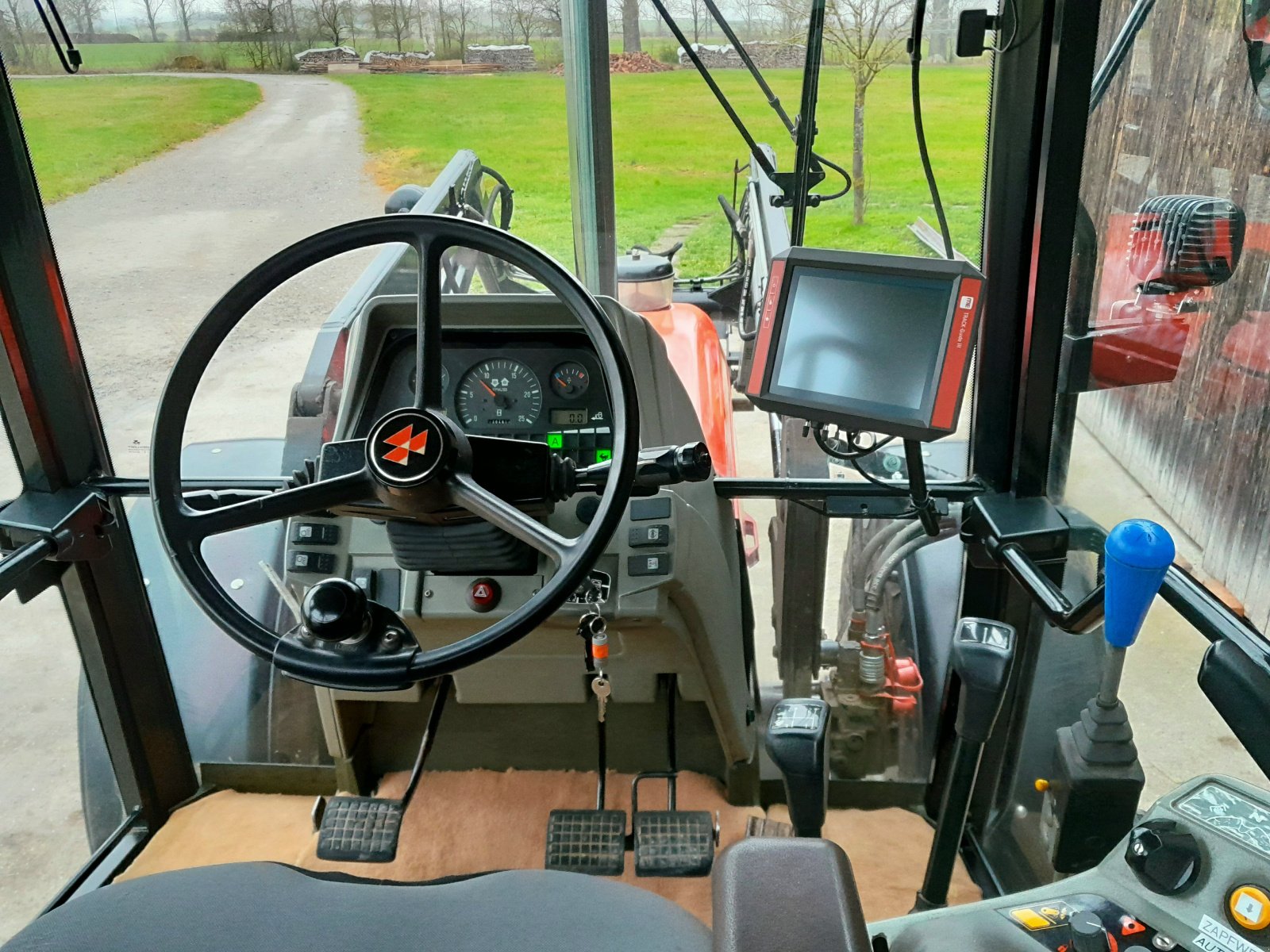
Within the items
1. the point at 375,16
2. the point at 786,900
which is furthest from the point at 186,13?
the point at 786,900

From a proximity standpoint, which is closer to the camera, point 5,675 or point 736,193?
point 736,193

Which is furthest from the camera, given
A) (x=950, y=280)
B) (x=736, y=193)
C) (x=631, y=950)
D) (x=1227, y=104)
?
(x=736, y=193)

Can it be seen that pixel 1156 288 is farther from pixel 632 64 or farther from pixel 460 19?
pixel 460 19

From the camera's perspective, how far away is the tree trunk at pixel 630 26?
1.55 m

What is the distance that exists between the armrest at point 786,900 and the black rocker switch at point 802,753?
0.90 feet

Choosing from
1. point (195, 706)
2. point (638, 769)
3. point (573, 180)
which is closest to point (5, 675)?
point (195, 706)

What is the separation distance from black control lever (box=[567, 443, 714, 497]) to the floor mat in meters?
0.99

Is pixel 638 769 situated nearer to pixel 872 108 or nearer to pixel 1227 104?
pixel 872 108

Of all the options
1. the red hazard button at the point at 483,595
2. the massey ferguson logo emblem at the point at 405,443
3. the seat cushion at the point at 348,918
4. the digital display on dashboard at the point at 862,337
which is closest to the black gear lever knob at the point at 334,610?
the massey ferguson logo emblem at the point at 405,443

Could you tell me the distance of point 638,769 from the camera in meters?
2.31

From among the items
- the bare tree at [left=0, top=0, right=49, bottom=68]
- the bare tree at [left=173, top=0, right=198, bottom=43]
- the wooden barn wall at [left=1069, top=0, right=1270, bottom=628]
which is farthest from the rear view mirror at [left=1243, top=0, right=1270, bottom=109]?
the bare tree at [left=0, top=0, right=49, bottom=68]

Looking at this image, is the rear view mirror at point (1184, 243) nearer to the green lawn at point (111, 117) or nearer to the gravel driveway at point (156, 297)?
the gravel driveway at point (156, 297)

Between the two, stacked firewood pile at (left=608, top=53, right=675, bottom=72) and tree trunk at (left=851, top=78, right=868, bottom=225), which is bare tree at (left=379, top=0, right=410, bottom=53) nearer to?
stacked firewood pile at (left=608, top=53, right=675, bottom=72)

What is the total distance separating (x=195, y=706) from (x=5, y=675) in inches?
16.1
